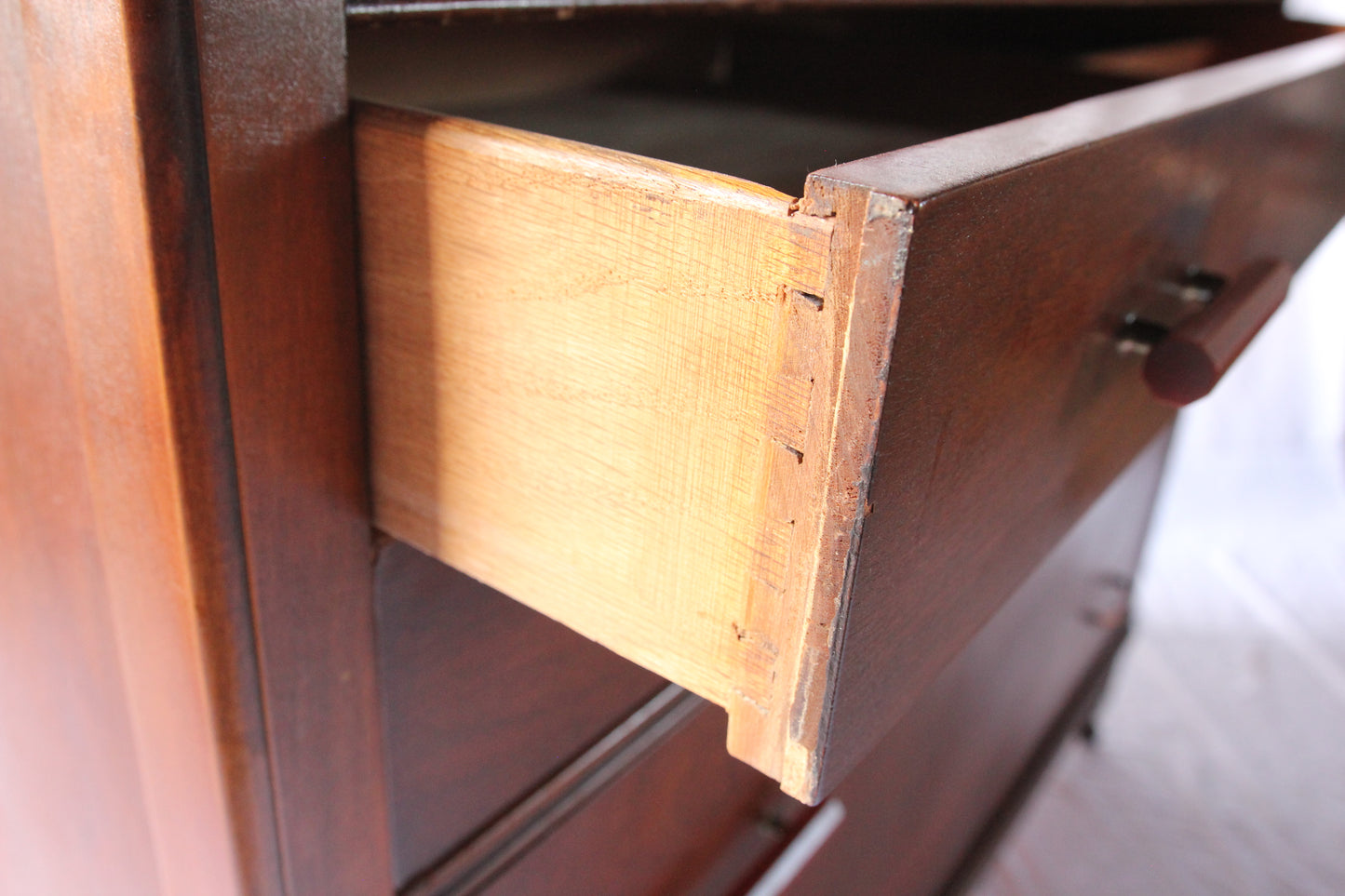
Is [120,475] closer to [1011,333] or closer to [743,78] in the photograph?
[1011,333]

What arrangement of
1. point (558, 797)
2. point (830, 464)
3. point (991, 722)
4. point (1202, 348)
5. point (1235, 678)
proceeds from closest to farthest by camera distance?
point (830, 464) < point (1202, 348) < point (558, 797) < point (991, 722) < point (1235, 678)

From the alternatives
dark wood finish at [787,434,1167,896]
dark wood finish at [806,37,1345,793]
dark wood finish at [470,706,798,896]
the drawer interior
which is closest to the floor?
dark wood finish at [787,434,1167,896]

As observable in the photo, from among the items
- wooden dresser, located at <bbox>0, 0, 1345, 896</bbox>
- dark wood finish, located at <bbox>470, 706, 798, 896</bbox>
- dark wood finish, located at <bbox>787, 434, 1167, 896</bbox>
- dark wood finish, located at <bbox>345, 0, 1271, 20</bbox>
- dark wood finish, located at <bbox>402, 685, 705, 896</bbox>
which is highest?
dark wood finish, located at <bbox>345, 0, 1271, 20</bbox>

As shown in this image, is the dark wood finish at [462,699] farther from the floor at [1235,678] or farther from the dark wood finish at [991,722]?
the floor at [1235,678]

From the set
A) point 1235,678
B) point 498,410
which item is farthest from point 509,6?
point 1235,678

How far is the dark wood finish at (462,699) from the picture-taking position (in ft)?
1.20

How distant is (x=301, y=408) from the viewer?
306 mm

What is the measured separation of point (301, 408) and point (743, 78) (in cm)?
40

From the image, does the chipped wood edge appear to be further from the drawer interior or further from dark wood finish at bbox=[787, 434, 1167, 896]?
dark wood finish at bbox=[787, 434, 1167, 896]

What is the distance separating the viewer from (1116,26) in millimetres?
855

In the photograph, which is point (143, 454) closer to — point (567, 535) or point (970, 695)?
point (567, 535)

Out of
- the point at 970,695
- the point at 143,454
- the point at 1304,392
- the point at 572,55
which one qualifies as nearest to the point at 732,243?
the point at 143,454

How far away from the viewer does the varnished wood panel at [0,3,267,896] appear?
0.26m

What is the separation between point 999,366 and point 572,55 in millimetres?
344
